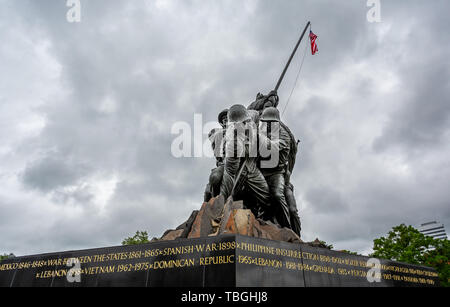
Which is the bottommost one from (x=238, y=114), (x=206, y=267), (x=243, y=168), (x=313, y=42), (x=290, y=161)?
(x=206, y=267)

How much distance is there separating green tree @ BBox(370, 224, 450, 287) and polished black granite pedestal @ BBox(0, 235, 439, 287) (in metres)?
22.7

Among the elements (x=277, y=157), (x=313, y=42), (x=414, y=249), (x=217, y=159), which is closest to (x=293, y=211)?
(x=277, y=157)

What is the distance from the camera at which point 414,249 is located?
94.6 ft

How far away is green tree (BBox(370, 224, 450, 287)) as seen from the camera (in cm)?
2681

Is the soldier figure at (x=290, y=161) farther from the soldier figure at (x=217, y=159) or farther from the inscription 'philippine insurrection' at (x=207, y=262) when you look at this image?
the inscription 'philippine insurrection' at (x=207, y=262)

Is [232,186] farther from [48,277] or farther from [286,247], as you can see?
[48,277]

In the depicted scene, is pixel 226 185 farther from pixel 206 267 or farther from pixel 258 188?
pixel 206 267

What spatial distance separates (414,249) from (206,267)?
29136 millimetres

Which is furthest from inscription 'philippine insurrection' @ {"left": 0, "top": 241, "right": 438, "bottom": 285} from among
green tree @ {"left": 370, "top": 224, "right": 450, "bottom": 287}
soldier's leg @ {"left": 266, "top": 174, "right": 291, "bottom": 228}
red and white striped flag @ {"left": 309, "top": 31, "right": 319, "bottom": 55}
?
green tree @ {"left": 370, "top": 224, "right": 450, "bottom": 287}

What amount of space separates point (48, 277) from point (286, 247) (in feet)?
17.7

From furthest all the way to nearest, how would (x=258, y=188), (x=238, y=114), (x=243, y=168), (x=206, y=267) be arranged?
(x=238, y=114) < (x=258, y=188) < (x=243, y=168) < (x=206, y=267)

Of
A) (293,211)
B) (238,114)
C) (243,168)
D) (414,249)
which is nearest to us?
(243,168)

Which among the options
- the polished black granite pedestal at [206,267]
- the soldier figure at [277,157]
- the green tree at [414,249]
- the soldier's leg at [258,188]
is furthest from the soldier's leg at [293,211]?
the green tree at [414,249]

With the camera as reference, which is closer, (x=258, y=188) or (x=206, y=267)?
(x=206, y=267)
